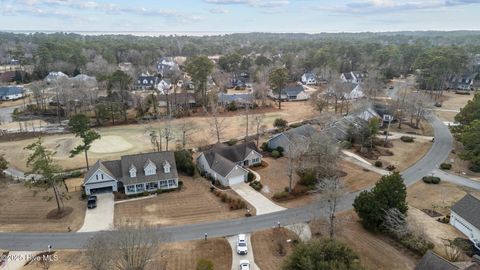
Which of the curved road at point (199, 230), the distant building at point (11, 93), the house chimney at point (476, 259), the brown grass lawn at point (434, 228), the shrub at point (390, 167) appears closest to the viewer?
the house chimney at point (476, 259)

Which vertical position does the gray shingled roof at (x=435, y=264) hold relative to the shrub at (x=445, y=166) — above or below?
above

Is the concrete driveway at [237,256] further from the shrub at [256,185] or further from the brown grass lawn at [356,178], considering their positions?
the brown grass lawn at [356,178]

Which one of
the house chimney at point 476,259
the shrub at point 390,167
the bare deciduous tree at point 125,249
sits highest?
the bare deciduous tree at point 125,249

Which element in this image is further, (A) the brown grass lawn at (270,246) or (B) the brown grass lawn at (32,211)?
(B) the brown grass lawn at (32,211)

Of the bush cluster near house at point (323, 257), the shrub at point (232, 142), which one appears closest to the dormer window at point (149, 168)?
the shrub at point (232, 142)

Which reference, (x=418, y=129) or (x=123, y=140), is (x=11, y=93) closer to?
(x=123, y=140)

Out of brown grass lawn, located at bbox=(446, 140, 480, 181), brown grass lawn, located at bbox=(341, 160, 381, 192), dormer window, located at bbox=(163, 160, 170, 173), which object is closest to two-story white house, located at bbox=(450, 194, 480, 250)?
brown grass lawn, located at bbox=(341, 160, 381, 192)

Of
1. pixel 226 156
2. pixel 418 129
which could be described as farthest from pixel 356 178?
pixel 418 129

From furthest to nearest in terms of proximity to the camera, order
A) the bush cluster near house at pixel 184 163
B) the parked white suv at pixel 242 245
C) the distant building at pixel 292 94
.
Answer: the distant building at pixel 292 94 < the bush cluster near house at pixel 184 163 < the parked white suv at pixel 242 245
